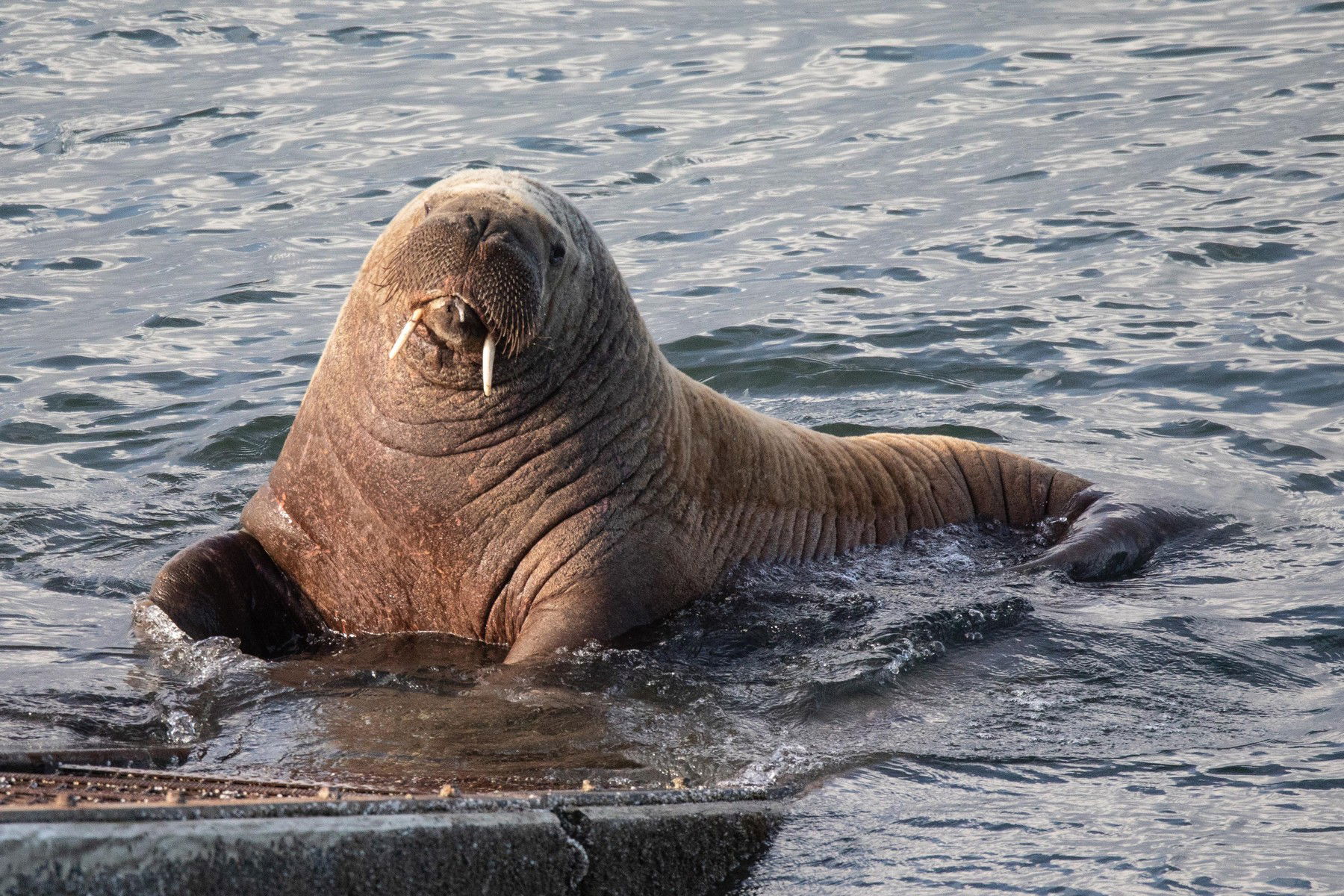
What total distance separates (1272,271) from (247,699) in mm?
8868

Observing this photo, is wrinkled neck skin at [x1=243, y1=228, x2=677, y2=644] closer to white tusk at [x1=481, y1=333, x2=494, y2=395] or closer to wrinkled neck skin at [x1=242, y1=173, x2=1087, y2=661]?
wrinkled neck skin at [x1=242, y1=173, x2=1087, y2=661]

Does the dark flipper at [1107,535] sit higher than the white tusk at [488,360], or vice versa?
the white tusk at [488,360]

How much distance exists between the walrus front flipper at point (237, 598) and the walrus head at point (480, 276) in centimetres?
103

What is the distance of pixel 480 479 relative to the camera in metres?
6.35

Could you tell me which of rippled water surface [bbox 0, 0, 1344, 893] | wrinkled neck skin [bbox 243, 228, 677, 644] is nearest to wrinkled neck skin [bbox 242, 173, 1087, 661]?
wrinkled neck skin [bbox 243, 228, 677, 644]

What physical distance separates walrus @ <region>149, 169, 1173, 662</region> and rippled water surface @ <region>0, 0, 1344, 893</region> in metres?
0.23

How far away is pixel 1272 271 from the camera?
12.0 meters

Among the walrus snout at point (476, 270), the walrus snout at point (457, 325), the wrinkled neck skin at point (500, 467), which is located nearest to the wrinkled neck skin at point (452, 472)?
the wrinkled neck skin at point (500, 467)

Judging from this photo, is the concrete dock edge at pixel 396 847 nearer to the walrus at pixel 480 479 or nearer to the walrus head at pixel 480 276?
the walrus at pixel 480 479

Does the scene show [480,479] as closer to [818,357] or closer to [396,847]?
[396,847]

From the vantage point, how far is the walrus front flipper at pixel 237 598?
6.22m

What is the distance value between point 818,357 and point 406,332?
5534 mm

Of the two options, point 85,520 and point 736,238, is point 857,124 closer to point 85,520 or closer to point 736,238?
point 736,238

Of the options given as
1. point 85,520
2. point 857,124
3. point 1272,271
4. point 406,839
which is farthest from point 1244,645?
point 857,124
